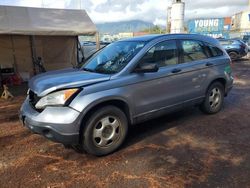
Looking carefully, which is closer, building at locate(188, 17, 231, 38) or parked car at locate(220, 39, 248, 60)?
parked car at locate(220, 39, 248, 60)

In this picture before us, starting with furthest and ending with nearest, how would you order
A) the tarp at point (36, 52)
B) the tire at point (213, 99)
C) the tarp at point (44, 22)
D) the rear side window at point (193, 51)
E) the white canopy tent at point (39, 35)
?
1. the tarp at point (36, 52)
2. the white canopy tent at point (39, 35)
3. the tarp at point (44, 22)
4. the tire at point (213, 99)
5. the rear side window at point (193, 51)

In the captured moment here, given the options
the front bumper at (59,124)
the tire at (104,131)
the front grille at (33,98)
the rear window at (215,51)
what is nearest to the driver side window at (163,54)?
the tire at (104,131)

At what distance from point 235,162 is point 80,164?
222 cm

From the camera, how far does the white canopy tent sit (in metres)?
9.69

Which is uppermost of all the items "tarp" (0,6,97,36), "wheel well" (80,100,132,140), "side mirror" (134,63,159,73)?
"tarp" (0,6,97,36)

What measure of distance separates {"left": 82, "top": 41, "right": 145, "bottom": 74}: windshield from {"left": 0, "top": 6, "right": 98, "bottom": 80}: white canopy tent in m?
5.47

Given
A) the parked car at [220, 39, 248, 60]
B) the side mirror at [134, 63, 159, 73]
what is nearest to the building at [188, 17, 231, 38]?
the parked car at [220, 39, 248, 60]

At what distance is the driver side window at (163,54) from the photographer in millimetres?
4457

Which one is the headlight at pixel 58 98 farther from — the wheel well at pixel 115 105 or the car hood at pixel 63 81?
the wheel well at pixel 115 105

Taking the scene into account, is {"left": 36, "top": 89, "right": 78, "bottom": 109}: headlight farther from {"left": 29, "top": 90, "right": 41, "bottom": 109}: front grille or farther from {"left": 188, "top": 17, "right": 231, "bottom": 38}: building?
{"left": 188, "top": 17, "right": 231, "bottom": 38}: building

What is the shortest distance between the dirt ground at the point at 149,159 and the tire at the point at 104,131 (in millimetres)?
155

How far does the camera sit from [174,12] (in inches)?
516

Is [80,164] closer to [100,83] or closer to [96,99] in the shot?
[96,99]

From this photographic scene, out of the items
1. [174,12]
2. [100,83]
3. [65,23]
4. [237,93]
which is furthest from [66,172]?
[174,12]
